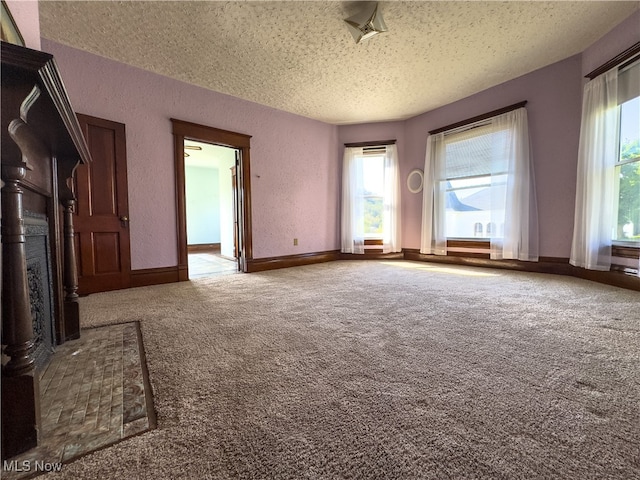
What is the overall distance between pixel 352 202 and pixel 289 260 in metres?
1.58

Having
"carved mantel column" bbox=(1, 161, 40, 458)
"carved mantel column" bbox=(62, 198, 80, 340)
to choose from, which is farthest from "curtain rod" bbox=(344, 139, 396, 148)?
"carved mantel column" bbox=(1, 161, 40, 458)

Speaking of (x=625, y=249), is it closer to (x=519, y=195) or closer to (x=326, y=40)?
(x=519, y=195)

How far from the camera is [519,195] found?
11.6ft

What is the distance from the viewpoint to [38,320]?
124 cm

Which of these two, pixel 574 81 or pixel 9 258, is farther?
pixel 574 81

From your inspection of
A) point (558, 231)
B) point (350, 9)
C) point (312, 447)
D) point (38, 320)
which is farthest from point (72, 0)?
point (558, 231)

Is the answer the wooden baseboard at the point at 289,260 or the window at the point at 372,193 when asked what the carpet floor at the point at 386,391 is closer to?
the wooden baseboard at the point at 289,260

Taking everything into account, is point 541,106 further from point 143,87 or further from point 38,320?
point 38,320

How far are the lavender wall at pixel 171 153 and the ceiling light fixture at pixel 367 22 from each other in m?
2.04

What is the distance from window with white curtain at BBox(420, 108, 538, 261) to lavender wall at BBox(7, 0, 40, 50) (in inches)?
180

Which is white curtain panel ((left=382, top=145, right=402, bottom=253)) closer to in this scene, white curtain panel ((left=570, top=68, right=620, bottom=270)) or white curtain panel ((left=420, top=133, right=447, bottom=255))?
white curtain panel ((left=420, top=133, right=447, bottom=255))

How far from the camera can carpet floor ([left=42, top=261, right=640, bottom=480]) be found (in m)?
0.74

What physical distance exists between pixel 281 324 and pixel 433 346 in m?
0.94

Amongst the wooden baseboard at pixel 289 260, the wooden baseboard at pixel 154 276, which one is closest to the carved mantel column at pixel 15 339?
the wooden baseboard at pixel 154 276
